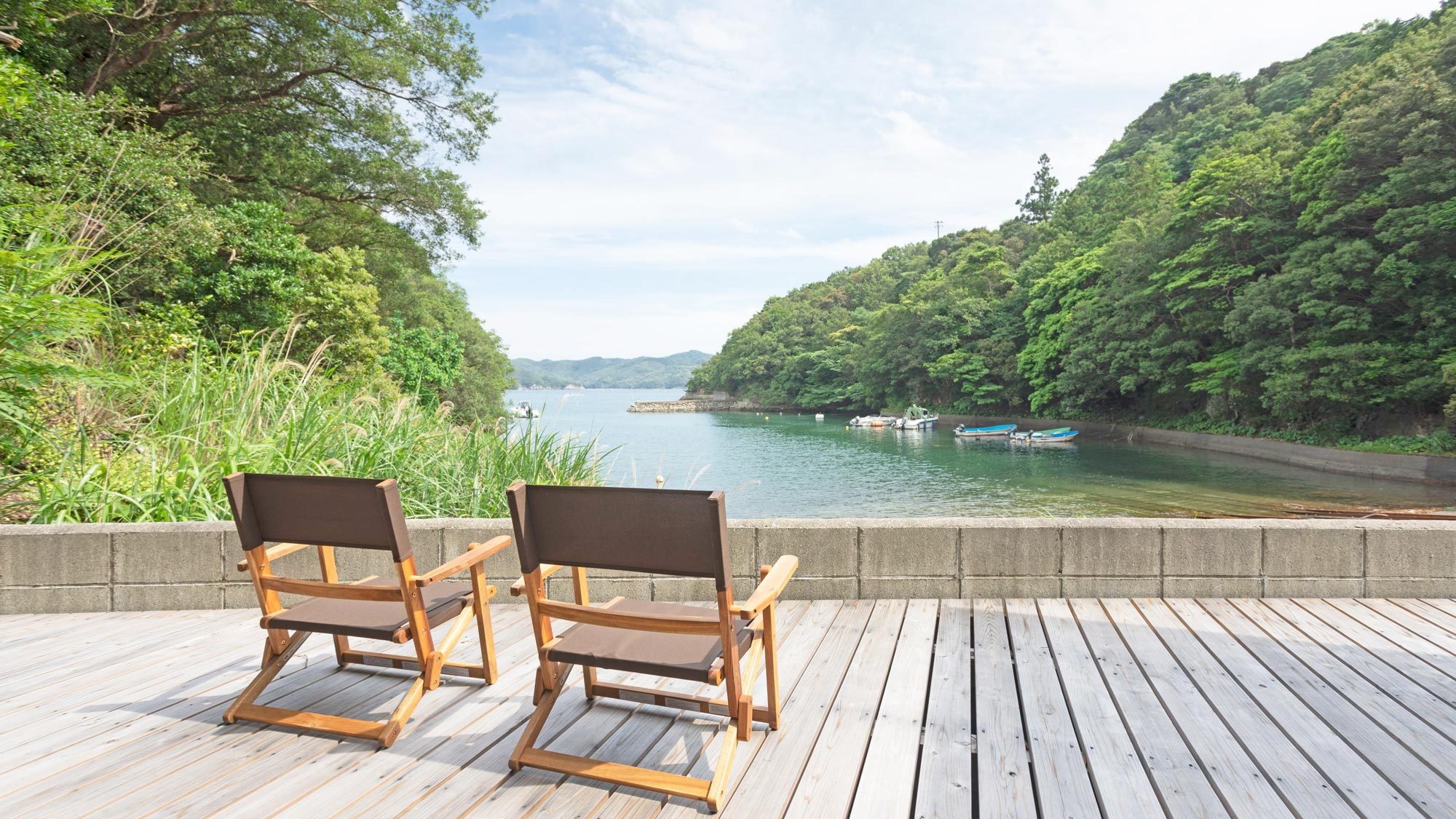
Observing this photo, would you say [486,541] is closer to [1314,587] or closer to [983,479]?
[1314,587]

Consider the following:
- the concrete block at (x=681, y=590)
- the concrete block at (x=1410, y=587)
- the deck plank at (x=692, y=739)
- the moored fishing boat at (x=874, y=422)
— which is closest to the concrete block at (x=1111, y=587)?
the concrete block at (x=1410, y=587)

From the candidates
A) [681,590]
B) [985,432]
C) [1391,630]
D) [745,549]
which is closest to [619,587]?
[681,590]

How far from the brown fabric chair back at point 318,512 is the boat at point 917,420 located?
43.9m

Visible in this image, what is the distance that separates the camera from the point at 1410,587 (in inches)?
127

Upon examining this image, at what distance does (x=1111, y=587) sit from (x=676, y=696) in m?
2.27

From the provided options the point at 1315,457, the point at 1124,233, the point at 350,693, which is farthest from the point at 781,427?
the point at 350,693

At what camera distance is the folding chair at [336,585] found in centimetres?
185

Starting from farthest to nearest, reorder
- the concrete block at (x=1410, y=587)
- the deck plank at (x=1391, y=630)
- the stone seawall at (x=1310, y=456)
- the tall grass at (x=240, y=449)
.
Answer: the stone seawall at (x=1310, y=456)
the tall grass at (x=240, y=449)
the concrete block at (x=1410, y=587)
the deck plank at (x=1391, y=630)

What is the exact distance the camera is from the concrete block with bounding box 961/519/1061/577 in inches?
128

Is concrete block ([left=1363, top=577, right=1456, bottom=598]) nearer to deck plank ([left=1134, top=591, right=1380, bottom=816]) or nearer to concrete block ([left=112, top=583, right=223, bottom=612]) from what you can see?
deck plank ([left=1134, top=591, right=1380, bottom=816])

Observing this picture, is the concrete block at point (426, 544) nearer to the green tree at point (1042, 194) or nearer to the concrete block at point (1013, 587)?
the concrete block at point (1013, 587)

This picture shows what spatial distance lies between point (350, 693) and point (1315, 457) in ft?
91.4

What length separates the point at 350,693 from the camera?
2.22 metres

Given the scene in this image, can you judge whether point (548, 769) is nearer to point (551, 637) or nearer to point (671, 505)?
point (551, 637)
